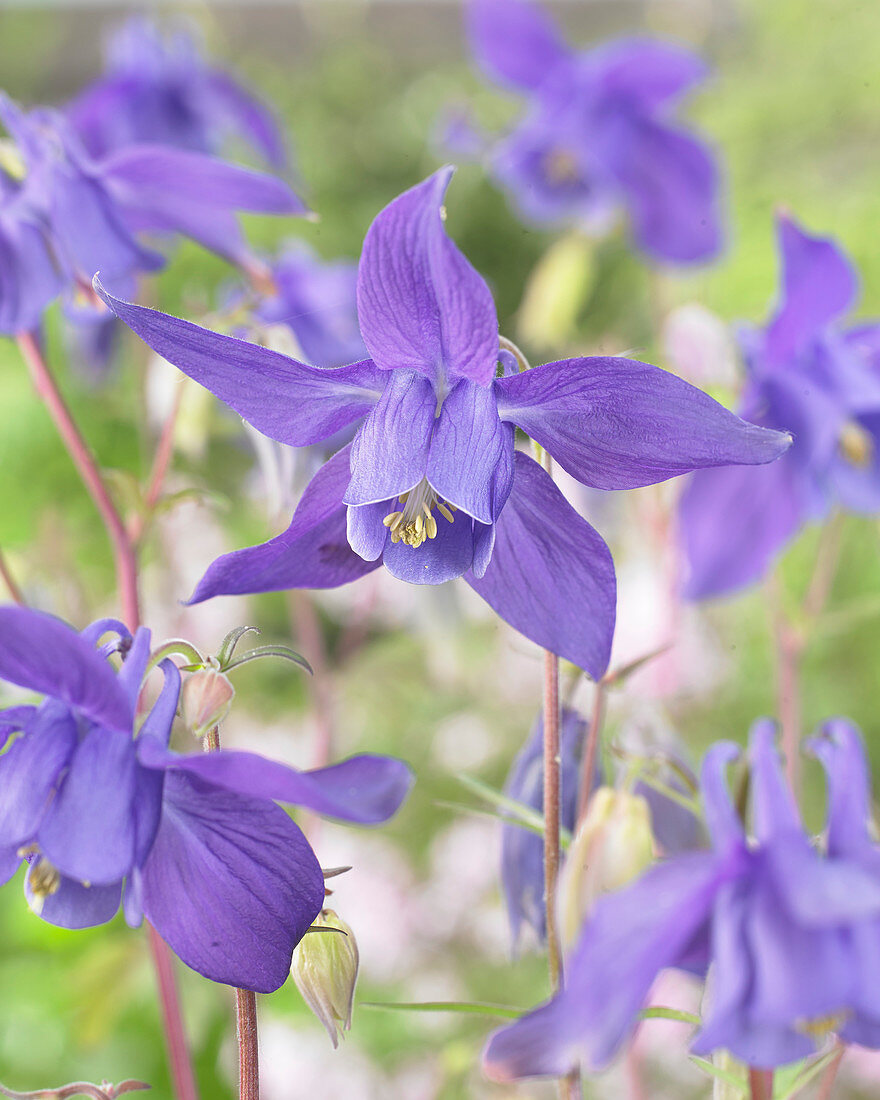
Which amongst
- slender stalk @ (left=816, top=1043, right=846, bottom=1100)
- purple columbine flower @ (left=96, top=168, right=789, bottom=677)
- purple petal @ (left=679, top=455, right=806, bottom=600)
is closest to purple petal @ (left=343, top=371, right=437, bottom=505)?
purple columbine flower @ (left=96, top=168, right=789, bottom=677)

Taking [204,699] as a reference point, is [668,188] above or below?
above

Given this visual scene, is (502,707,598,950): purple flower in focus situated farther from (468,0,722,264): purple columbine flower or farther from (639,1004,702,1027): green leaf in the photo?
(468,0,722,264): purple columbine flower

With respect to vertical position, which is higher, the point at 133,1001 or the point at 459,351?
the point at 459,351

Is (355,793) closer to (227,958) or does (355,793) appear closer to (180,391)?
(227,958)

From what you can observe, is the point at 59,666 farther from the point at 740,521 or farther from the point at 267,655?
the point at 740,521

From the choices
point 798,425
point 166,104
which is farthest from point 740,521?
point 166,104

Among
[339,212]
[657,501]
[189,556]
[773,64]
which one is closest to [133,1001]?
[189,556]

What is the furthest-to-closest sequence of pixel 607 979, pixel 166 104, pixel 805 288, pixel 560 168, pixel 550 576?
1. pixel 560 168
2. pixel 166 104
3. pixel 805 288
4. pixel 550 576
5. pixel 607 979
